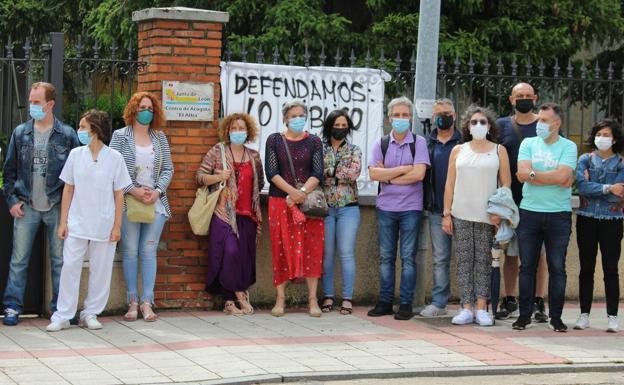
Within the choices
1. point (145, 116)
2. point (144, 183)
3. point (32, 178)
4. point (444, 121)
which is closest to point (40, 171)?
point (32, 178)

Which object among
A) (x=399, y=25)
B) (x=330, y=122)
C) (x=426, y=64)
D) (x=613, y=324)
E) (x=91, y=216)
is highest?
(x=399, y=25)

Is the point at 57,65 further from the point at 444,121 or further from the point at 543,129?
the point at 543,129

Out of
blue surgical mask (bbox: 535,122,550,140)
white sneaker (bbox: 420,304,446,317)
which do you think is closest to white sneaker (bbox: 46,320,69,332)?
white sneaker (bbox: 420,304,446,317)

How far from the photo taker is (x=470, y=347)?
9.33 m

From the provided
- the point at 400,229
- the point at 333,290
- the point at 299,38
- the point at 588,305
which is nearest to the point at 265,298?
the point at 333,290

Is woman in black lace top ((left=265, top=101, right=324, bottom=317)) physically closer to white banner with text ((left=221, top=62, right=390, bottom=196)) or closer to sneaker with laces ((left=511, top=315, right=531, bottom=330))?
white banner with text ((left=221, top=62, right=390, bottom=196))

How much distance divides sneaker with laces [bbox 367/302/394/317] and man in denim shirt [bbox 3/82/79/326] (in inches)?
113

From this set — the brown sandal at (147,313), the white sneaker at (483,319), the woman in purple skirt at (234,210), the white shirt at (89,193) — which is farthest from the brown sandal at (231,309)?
the white sneaker at (483,319)

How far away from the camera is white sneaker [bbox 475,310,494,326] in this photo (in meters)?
10.3

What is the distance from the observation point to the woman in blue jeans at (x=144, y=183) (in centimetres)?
1002

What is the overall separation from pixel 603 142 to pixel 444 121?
4.58 feet

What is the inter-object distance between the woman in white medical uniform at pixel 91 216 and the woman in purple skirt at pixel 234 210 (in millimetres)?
1022

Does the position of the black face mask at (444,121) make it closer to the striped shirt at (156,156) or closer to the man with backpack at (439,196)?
the man with backpack at (439,196)

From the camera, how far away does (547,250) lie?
10.1 m
